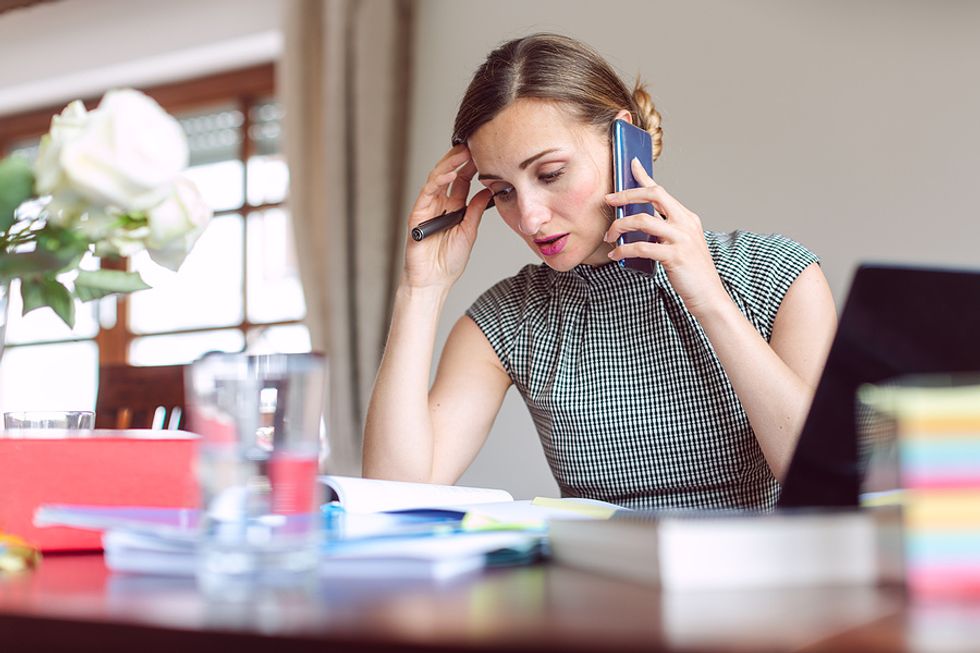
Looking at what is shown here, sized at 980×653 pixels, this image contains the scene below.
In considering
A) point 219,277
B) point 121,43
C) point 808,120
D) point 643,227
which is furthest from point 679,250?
point 121,43

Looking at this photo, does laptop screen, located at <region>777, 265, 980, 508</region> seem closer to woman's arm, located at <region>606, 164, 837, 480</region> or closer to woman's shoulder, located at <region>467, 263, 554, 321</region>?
woman's arm, located at <region>606, 164, 837, 480</region>

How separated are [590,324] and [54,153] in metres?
1.10

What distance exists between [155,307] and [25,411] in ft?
11.3

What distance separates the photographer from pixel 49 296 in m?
0.81

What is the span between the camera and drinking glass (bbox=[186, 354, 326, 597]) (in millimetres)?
577

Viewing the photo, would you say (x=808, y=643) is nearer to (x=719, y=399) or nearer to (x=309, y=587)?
(x=309, y=587)

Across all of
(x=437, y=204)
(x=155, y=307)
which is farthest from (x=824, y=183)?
(x=155, y=307)

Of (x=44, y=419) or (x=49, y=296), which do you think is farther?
(x=44, y=419)

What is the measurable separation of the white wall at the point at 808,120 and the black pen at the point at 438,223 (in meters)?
1.16

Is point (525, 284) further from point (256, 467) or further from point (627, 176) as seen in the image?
point (256, 467)

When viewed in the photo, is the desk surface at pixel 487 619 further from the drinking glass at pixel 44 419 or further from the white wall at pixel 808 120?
the white wall at pixel 808 120

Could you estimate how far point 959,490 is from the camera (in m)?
0.56

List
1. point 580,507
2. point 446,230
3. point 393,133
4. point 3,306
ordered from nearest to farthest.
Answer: point 3,306
point 580,507
point 446,230
point 393,133

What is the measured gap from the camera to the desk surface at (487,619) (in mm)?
423
